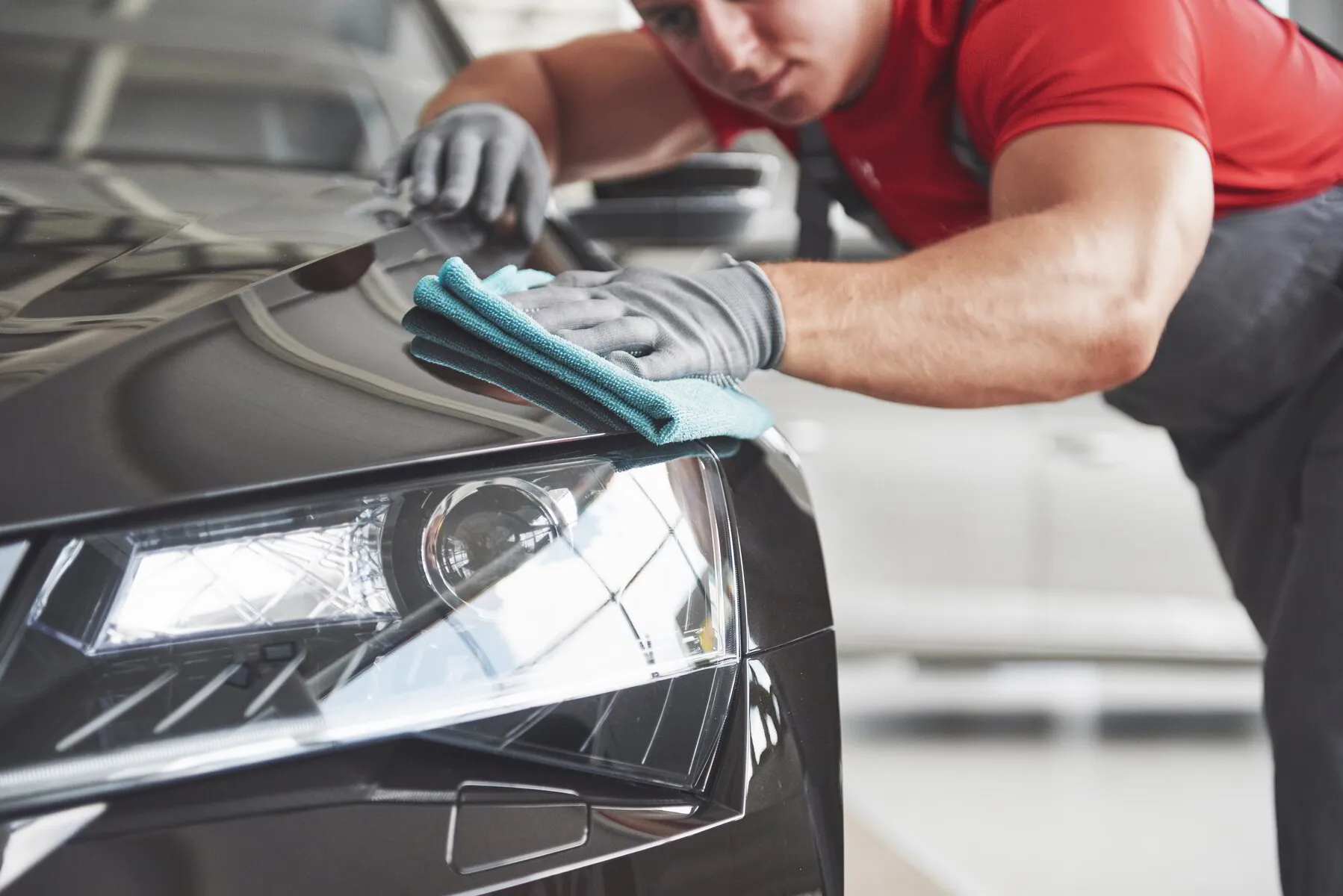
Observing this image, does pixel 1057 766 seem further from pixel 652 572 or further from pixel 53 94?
pixel 53 94

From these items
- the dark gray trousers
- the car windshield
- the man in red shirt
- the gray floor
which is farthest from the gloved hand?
the gray floor

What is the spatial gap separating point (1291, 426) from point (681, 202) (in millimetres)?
792

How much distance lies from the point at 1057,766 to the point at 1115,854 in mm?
312

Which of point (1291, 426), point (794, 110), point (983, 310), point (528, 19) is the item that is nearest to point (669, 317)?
point (983, 310)

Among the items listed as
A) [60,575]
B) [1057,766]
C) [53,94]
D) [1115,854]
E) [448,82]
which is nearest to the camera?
[60,575]

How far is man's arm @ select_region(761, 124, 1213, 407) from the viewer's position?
3.03 ft

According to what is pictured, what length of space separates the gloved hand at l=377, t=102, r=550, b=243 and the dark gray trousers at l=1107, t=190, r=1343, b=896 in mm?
677

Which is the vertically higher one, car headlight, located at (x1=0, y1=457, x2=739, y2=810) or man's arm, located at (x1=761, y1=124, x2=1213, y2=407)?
car headlight, located at (x1=0, y1=457, x2=739, y2=810)

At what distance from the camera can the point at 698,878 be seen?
708 millimetres

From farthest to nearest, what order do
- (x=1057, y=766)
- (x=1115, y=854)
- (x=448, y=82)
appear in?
1. (x=1057, y=766)
2. (x=1115, y=854)
3. (x=448, y=82)

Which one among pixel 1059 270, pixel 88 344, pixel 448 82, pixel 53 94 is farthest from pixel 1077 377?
pixel 53 94

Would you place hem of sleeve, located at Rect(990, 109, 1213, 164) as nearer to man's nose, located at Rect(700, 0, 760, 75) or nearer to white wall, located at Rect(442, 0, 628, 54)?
man's nose, located at Rect(700, 0, 760, 75)

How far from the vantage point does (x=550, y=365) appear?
0.78 meters

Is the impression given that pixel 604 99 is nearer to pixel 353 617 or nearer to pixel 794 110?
pixel 794 110
